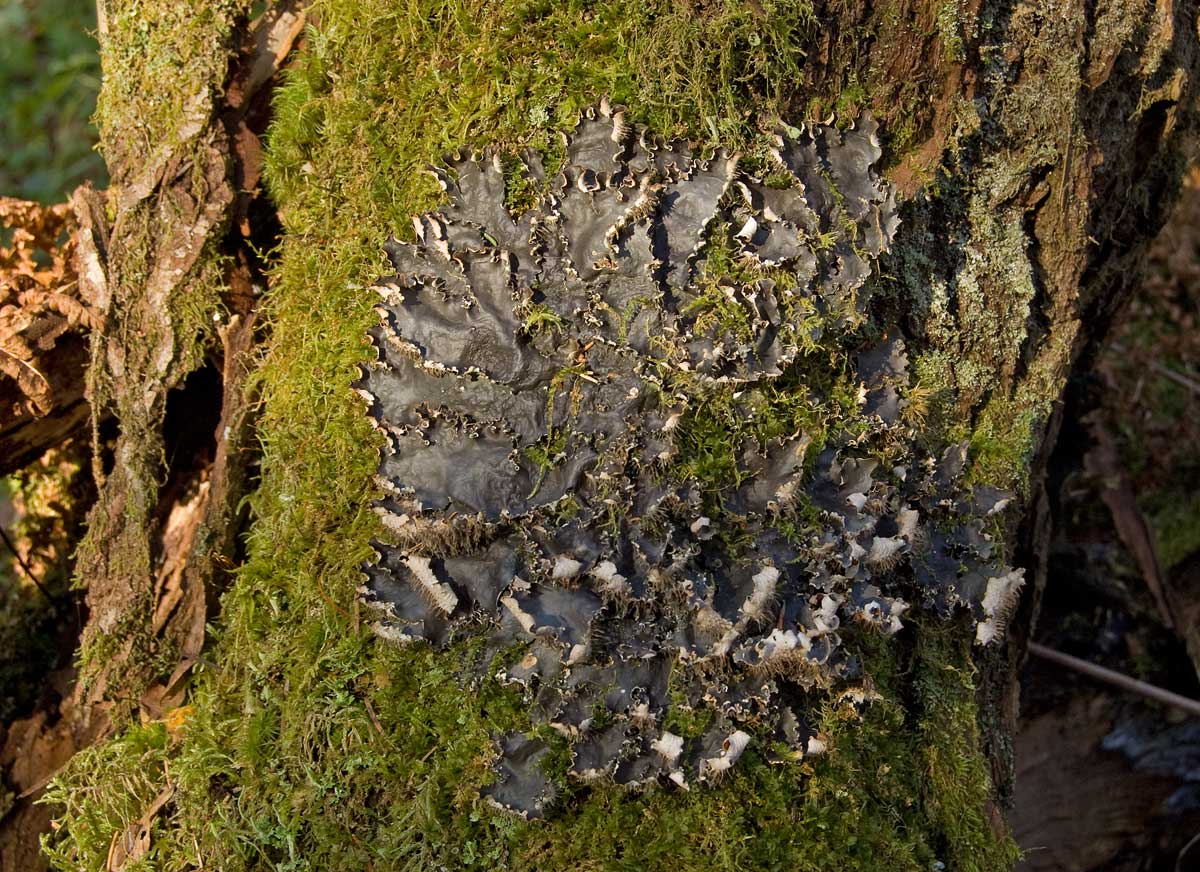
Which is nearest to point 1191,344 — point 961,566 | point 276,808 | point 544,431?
point 961,566

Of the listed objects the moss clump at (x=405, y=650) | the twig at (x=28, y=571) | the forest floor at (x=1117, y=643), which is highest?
the moss clump at (x=405, y=650)

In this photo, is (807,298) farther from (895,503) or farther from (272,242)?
(272,242)

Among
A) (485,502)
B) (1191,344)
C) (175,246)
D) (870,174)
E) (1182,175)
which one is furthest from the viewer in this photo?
(1191,344)

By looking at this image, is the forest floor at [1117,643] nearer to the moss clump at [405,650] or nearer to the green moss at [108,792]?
the moss clump at [405,650]

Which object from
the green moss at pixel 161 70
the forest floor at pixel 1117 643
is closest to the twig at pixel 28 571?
the green moss at pixel 161 70

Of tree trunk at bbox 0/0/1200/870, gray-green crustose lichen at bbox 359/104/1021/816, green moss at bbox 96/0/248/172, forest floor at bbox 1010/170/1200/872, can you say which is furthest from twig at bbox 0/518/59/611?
forest floor at bbox 1010/170/1200/872

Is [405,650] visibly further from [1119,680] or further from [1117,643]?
[1117,643]
